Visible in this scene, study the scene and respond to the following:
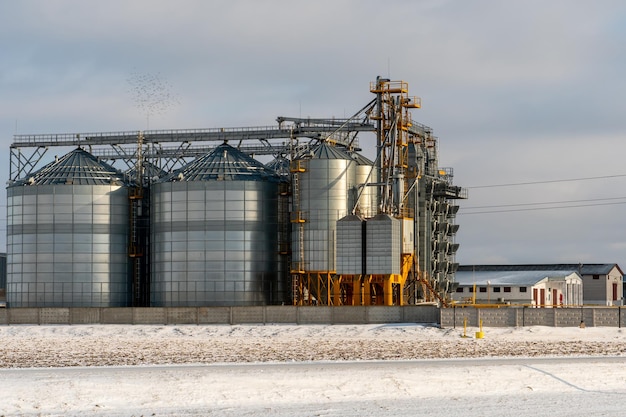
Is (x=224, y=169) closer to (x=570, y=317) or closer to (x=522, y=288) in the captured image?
(x=570, y=317)

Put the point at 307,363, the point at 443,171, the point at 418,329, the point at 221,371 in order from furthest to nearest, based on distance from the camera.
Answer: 1. the point at 443,171
2. the point at 418,329
3. the point at 307,363
4. the point at 221,371

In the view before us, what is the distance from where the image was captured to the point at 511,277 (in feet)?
438

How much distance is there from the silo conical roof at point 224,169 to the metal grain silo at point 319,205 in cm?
437

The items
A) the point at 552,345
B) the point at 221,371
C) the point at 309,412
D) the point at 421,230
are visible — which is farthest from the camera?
the point at 421,230

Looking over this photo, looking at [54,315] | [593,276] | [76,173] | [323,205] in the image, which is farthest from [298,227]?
[593,276]

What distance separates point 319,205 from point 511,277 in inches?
1988

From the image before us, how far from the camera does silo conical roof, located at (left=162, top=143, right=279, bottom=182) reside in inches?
3686

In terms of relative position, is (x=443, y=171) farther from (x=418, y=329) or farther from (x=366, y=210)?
(x=418, y=329)

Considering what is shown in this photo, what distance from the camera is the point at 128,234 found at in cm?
9769

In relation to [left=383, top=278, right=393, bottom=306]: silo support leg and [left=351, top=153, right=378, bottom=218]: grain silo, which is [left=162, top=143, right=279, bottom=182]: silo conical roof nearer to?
[left=351, top=153, right=378, bottom=218]: grain silo

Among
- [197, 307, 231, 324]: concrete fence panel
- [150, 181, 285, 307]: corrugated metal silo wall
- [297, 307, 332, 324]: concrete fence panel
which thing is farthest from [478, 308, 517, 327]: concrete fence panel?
[150, 181, 285, 307]: corrugated metal silo wall

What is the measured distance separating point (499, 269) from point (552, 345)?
8637 cm

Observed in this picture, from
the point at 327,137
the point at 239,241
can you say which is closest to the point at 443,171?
the point at 327,137

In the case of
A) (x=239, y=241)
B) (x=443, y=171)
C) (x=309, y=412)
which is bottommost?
(x=309, y=412)
